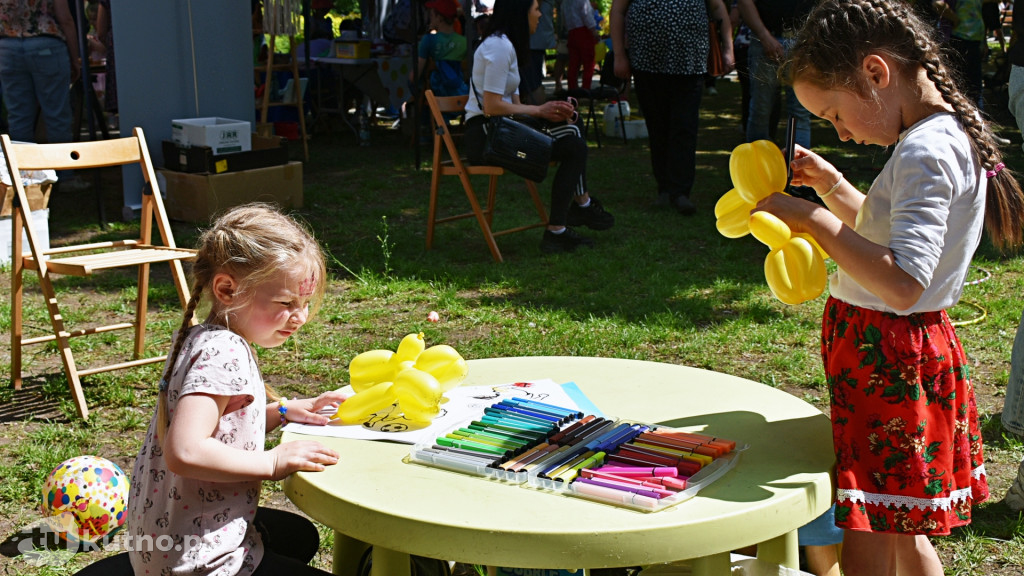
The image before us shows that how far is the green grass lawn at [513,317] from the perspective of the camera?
3.53m

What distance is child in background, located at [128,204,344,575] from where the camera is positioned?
1.81 m

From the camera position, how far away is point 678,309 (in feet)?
16.9

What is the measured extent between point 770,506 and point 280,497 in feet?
6.39

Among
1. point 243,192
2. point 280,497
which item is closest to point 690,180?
point 243,192

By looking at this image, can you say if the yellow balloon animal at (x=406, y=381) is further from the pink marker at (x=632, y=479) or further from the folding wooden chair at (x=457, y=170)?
the folding wooden chair at (x=457, y=170)

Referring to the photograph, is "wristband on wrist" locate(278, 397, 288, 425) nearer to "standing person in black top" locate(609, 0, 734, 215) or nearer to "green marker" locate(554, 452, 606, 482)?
"green marker" locate(554, 452, 606, 482)

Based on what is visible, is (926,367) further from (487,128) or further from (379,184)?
(379,184)

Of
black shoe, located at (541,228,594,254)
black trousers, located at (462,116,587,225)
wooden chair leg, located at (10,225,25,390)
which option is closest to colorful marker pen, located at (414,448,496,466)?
wooden chair leg, located at (10,225,25,390)

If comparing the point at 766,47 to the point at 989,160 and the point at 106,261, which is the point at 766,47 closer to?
the point at 106,261

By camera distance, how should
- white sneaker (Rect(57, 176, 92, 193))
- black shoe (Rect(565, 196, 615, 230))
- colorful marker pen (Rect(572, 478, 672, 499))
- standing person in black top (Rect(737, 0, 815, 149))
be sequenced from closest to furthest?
1. colorful marker pen (Rect(572, 478, 672, 499))
2. black shoe (Rect(565, 196, 615, 230))
3. standing person in black top (Rect(737, 0, 815, 149))
4. white sneaker (Rect(57, 176, 92, 193))

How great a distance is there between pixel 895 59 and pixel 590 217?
460 cm

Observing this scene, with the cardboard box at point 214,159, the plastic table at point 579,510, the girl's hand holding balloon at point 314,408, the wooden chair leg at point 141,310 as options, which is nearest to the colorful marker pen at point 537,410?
the plastic table at point 579,510

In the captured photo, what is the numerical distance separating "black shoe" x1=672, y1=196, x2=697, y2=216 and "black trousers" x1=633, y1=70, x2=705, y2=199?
59 millimetres

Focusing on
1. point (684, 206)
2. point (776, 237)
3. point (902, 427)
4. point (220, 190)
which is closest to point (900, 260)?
point (776, 237)
